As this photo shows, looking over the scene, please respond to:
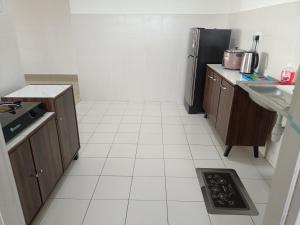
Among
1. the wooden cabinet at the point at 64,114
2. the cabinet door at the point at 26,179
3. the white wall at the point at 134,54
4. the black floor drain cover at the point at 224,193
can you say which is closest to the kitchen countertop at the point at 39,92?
the wooden cabinet at the point at 64,114

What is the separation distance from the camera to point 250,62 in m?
2.63

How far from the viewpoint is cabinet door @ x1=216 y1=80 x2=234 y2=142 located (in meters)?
2.38

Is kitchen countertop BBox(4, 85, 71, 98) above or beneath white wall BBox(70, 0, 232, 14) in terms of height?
beneath

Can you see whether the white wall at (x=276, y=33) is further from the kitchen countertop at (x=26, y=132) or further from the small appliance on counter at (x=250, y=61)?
the kitchen countertop at (x=26, y=132)

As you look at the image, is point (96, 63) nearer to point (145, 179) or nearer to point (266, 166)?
point (145, 179)

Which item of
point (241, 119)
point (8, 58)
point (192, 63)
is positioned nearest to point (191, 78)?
point (192, 63)

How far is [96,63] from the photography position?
4.28m

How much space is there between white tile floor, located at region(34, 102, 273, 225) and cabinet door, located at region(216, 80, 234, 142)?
0.30 m

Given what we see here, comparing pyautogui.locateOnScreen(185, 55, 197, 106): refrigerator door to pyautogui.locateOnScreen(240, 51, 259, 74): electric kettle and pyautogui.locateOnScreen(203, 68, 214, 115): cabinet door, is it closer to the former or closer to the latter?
pyautogui.locateOnScreen(203, 68, 214, 115): cabinet door

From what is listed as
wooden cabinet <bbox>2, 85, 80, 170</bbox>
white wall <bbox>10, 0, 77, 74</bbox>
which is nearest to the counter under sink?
wooden cabinet <bbox>2, 85, 80, 170</bbox>

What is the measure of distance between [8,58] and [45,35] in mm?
4308

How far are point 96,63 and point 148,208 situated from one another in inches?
126

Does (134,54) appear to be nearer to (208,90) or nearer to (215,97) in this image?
(208,90)

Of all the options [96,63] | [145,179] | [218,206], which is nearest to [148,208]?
[145,179]
